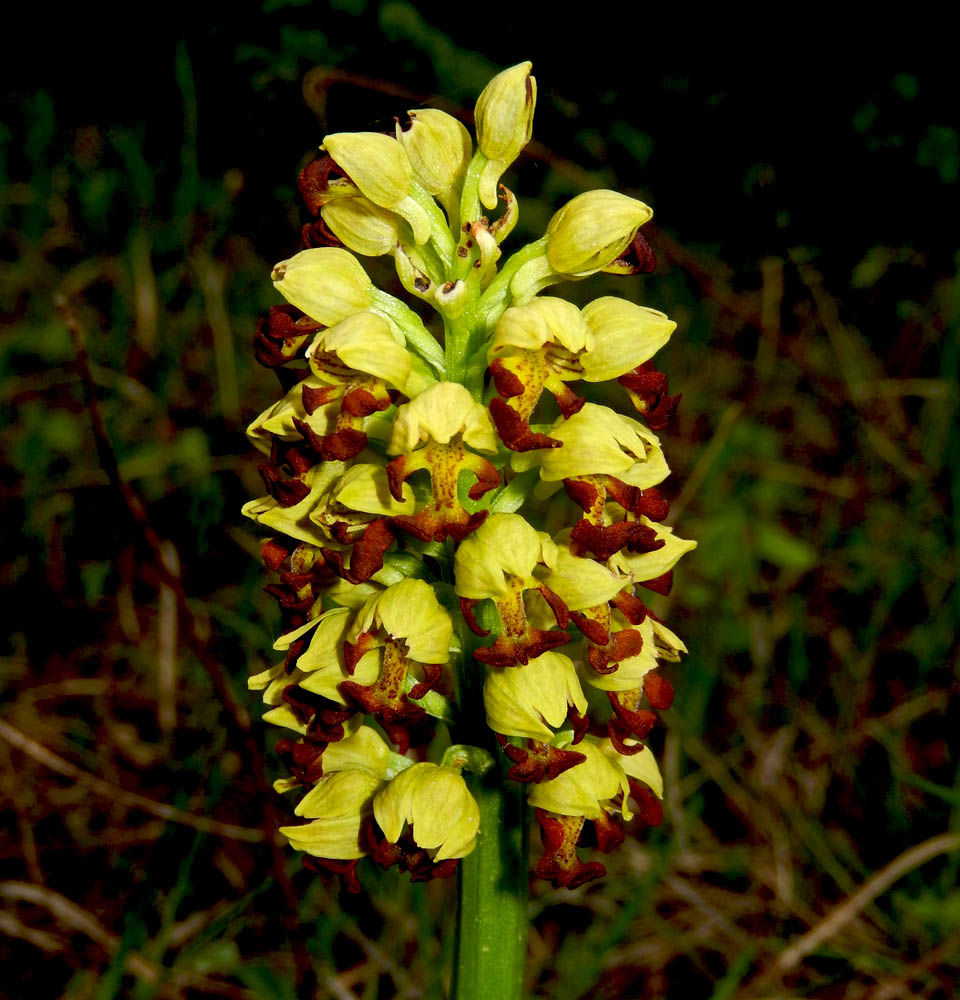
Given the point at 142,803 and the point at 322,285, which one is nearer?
the point at 322,285

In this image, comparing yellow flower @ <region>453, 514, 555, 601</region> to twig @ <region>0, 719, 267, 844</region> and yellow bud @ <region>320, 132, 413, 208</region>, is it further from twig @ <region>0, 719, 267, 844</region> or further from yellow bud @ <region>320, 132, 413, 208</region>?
twig @ <region>0, 719, 267, 844</region>

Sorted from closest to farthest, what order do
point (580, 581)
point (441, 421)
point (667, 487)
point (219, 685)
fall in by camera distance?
1. point (441, 421)
2. point (580, 581)
3. point (219, 685)
4. point (667, 487)

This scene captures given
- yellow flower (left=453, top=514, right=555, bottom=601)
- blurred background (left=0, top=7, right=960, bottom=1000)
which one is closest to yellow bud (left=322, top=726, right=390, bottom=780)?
yellow flower (left=453, top=514, right=555, bottom=601)

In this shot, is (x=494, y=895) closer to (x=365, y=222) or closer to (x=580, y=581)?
(x=580, y=581)

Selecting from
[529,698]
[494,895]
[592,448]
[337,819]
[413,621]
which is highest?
[592,448]

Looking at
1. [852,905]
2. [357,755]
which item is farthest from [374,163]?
[852,905]

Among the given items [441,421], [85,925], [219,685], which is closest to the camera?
[441,421]
